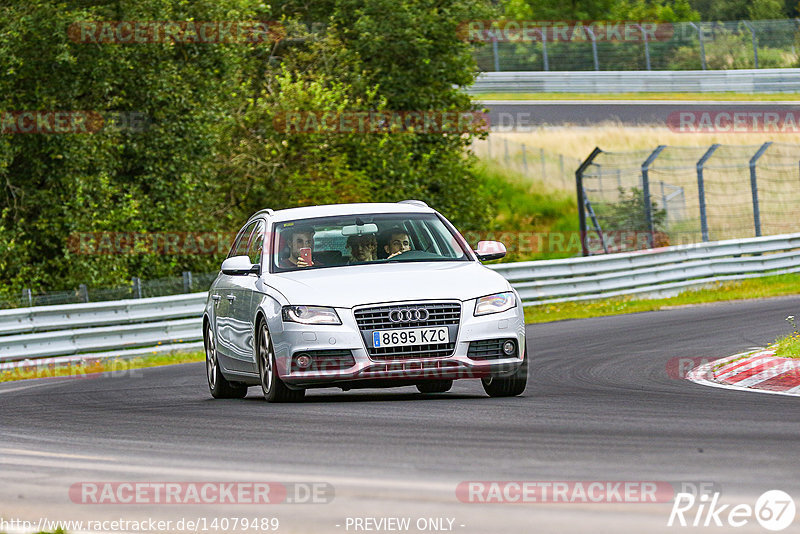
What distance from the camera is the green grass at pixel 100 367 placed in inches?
764

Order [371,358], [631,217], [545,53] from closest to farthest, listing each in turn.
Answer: [371,358] < [631,217] < [545,53]

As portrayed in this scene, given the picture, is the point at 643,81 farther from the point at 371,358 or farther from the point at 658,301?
the point at 371,358

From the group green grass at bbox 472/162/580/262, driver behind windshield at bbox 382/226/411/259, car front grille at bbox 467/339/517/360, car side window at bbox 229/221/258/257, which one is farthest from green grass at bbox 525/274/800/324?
car front grille at bbox 467/339/517/360

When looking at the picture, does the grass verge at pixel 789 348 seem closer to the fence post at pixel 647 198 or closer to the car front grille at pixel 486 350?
the car front grille at pixel 486 350

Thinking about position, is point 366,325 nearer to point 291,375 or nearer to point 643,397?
point 291,375

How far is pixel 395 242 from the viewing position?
453 inches

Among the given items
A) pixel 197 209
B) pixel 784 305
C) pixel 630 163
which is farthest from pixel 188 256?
pixel 630 163

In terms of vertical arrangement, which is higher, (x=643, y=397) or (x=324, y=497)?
(x=324, y=497)

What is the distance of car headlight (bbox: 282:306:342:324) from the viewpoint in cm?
1029

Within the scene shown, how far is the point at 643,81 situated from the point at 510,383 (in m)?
40.8

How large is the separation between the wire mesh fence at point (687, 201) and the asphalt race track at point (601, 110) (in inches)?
73.4

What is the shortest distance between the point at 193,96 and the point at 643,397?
1992 cm

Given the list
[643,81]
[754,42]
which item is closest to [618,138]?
[643,81]

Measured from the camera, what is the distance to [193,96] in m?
28.9
